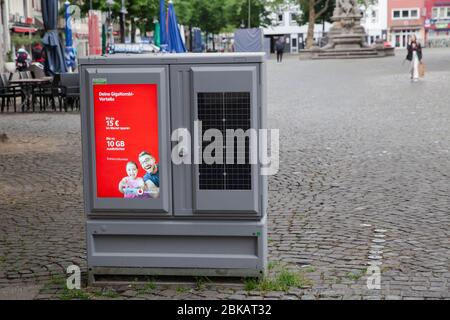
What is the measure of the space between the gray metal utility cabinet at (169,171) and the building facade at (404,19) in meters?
117

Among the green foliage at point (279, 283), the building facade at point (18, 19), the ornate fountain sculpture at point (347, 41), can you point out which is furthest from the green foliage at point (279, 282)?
the ornate fountain sculpture at point (347, 41)

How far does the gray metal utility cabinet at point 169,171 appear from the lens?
541 centimetres

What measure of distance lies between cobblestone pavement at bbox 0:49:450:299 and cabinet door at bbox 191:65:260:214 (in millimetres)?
599

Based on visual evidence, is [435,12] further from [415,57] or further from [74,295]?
[74,295]

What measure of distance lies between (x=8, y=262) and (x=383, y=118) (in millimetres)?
11942

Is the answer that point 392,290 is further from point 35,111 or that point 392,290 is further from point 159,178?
point 35,111

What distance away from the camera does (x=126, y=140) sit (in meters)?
5.48

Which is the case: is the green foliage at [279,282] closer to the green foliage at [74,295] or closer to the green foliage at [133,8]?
the green foliage at [74,295]

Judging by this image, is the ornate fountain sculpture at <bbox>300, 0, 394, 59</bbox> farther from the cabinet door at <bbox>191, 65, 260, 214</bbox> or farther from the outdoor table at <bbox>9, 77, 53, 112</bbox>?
the cabinet door at <bbox>191, 65, 260, 214</bbox>

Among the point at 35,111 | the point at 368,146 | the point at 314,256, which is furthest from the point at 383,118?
the point at 314,256

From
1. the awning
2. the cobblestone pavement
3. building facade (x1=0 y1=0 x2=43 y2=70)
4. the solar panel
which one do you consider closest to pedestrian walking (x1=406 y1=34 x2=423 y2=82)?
the cobblestone pavement

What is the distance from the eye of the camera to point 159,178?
18.1 feet

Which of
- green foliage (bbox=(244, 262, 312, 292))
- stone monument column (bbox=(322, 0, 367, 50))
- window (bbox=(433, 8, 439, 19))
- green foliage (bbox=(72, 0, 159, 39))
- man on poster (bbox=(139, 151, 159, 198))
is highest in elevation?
window (bbox=(433, 8, 439, 19))

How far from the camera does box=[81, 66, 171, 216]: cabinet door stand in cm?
543
